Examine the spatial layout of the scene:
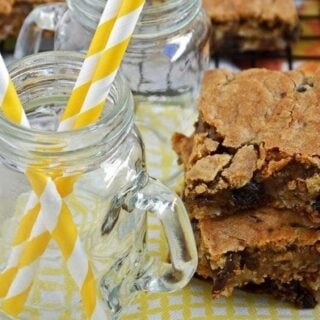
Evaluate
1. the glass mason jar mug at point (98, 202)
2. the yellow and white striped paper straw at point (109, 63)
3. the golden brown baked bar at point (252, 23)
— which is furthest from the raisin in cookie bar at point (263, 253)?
the golden brown baked bar at point (252, 23)

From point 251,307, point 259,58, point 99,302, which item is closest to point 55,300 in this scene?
point 99,302

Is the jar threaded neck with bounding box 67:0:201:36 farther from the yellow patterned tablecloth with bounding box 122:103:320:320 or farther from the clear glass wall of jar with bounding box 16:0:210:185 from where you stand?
the yellow patterned tablecloth with bounding box 122:103:320:320

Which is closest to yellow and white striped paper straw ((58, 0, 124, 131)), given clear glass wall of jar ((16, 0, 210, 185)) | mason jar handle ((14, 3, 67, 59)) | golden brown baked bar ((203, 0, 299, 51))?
clear glass wall of jar ((16, 0, 210, 185))

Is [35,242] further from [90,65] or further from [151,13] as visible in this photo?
[151,13]

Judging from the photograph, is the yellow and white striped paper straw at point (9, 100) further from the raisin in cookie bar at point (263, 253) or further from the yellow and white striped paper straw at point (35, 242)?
the raisin in cookie bar at point (263, 253)

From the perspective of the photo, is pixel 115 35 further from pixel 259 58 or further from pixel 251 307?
pixel 259 58

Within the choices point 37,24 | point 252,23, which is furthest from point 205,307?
point 252,23

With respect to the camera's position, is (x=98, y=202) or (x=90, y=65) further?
(x=98, y=202)
